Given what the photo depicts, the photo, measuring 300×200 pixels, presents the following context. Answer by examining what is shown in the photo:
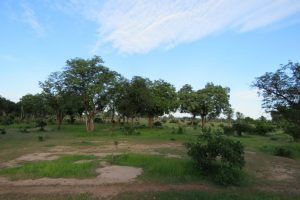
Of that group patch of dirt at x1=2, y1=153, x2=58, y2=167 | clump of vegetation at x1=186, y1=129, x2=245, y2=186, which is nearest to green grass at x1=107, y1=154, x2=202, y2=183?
clump of vegetation at x1=186, y1=129, x2=245, y2=186

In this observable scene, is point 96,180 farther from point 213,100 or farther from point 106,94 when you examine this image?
point 213,100

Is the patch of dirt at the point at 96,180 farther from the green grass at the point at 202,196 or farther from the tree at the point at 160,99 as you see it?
the tree at the point at 160,99

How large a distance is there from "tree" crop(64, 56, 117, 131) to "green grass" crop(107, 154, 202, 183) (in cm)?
2764

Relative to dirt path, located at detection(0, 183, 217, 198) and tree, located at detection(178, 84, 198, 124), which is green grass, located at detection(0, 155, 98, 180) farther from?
tree, located at detection(178, 84, 198, 124)

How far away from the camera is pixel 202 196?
9008 mm

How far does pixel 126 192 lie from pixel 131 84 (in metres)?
37.1

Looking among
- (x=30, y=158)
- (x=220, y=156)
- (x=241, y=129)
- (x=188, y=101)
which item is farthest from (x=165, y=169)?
(x=188, y=101)

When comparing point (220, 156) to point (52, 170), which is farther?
point (52, 170)

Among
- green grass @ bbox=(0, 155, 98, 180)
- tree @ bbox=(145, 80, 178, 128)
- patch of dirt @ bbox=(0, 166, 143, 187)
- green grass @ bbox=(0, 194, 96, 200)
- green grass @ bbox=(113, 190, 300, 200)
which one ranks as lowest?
green grass @ bbox=(113, 190, 300, 200)

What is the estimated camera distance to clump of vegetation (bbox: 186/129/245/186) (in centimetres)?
1069

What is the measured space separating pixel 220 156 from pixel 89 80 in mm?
33285

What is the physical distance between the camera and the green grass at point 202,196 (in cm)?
888

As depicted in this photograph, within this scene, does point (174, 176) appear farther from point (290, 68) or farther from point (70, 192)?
point (290, 68)

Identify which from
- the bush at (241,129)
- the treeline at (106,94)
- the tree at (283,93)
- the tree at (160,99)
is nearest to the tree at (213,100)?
the treeline at (106,94)
